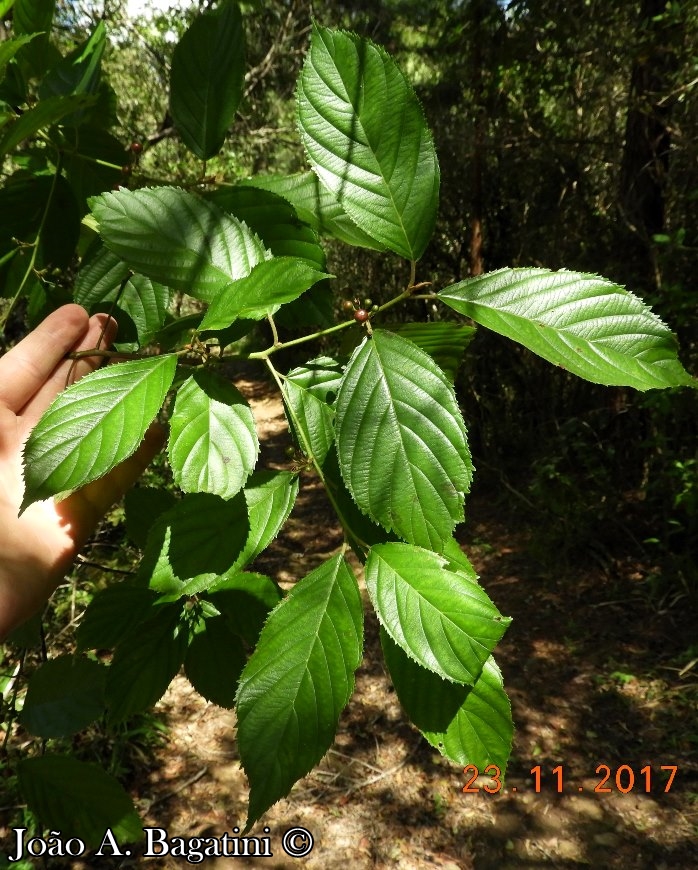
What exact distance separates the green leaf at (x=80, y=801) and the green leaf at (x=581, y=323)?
87 centimetres

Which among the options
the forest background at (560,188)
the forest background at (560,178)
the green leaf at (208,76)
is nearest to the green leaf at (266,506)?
the green leaf at (208,76)

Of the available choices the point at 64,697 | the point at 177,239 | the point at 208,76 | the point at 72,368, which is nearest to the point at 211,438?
the point at 177,239

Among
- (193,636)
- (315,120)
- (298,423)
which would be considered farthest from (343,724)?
(315,120)

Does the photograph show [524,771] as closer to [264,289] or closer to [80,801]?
[80,801]

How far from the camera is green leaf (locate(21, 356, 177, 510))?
529 mm

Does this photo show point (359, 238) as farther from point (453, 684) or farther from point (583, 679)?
point (583, 679)

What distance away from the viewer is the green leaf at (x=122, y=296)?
2.82 ft

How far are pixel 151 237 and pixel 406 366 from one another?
30 cm

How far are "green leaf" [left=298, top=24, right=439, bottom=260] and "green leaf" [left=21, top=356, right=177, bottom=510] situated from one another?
0.28 meters

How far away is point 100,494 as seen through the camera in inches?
34.6

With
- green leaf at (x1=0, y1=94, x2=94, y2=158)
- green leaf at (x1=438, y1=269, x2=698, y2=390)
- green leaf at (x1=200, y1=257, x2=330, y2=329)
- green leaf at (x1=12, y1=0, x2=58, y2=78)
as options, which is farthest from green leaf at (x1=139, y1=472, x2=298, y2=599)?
green leaf at (x1=12, y1=0, x2=58, y2=78)

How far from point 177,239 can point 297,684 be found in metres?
0.47

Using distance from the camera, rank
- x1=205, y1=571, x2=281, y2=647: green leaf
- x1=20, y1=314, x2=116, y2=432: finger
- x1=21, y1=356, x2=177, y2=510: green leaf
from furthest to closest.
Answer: x1=20, y1=314, x2=116, y2=432: finger
x1=205, y1=571, x2=281, y2=647: green leaf
x1=21, y1=356, x2=177, y2=510: green leaf

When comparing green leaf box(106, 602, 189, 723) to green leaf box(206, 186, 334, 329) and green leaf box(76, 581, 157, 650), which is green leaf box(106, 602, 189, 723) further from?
green leaf box(206, 186, 334, 329)
